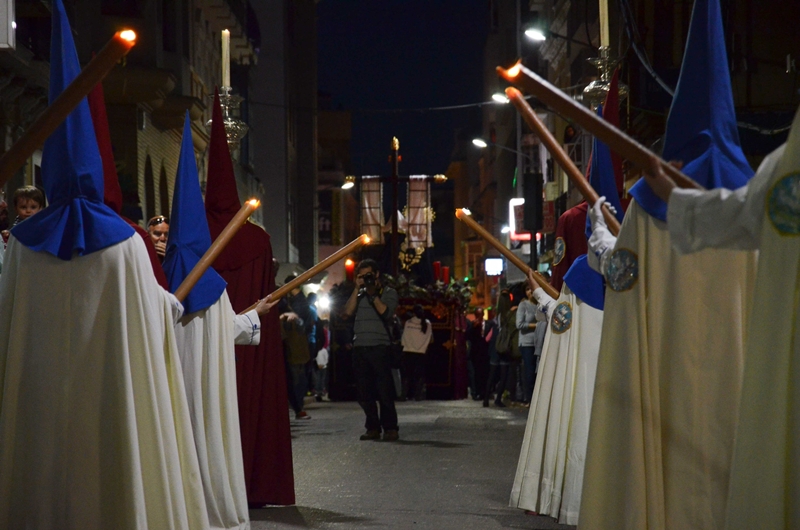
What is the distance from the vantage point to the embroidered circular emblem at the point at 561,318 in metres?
7.98

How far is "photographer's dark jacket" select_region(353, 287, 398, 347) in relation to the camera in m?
13.8

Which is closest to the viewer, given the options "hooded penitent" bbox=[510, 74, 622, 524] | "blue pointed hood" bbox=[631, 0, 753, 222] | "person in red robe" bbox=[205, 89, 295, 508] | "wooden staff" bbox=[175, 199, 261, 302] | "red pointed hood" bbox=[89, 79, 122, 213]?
"blue pointed hood" bbox=[631, 0, 753, 222]

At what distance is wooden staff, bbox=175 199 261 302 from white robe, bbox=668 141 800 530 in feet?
12.0

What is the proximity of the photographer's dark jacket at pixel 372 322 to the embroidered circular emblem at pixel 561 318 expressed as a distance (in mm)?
5827

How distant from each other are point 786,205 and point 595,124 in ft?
2.61

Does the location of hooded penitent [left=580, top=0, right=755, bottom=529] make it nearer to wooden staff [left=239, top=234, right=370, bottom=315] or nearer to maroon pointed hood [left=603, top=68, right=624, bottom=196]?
maroon pointed hood [left=603, top=68, right=624, bottom=196]

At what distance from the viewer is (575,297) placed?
7.91m

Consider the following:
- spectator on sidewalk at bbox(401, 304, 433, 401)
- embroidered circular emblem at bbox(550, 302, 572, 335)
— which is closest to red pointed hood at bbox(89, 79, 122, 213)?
embroidered circular emblem at bbox(550, 302, 572, 335)

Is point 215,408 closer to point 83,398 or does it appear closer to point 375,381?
point 83,398

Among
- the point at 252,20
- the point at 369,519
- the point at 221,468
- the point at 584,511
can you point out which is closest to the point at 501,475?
the point at 369,519

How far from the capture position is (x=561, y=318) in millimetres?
8047

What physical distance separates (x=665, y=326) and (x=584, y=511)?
0.96 meters

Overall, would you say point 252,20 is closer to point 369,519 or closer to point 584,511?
point 369,519

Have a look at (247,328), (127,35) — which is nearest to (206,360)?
(247,328)
